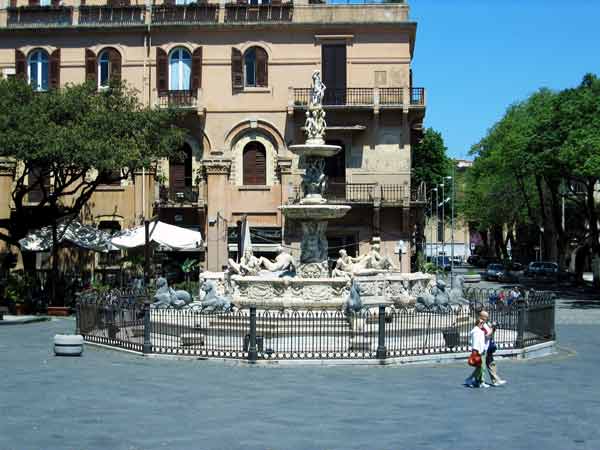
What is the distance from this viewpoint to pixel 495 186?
73.8 m

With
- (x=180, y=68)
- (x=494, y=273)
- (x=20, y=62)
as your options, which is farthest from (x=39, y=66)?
(x=494, y=273)

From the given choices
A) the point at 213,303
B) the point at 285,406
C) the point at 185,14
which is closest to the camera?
the point at 285,406

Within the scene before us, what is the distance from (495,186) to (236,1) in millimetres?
34458

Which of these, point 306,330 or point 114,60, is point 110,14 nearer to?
point 114,60

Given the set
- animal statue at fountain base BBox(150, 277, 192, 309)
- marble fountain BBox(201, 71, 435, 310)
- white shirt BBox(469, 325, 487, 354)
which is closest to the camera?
white shirt BBox(469, 325, 487, 354)

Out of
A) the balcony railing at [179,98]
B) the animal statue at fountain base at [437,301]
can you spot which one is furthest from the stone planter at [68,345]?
the balcony railing at [179,98]

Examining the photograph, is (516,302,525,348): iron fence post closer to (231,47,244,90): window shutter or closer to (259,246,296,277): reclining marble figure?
(259,246,296,277): reclining marble figure

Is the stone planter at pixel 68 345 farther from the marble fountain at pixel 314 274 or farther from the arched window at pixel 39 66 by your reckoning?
the arched window at pixel 39 66

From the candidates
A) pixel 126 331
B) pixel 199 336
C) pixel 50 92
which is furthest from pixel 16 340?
pixel 50 92

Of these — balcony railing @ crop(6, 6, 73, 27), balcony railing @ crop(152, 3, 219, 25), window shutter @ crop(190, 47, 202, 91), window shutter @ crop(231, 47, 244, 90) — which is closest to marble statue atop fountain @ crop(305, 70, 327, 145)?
window shutter @ crop(231, 47, 244, 90)

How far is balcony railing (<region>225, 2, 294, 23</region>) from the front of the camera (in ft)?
146

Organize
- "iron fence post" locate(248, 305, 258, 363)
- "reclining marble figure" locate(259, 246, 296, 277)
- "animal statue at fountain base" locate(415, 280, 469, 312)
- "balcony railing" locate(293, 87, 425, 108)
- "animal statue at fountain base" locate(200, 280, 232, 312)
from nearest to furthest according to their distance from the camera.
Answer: "iron fence post" locate(248, 305, 258, 363)
"animal statue at fountain base" locate(200, 280, 232, 312)
"animal statue at fountain base" locate(415, 280, 469, 312)
"reclining marble figure" locate(259, 246, 296, 277)
"balcony railing" locate(293, 87, 425, 108)

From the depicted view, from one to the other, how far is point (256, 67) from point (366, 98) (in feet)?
16.9

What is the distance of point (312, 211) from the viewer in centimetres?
2533
